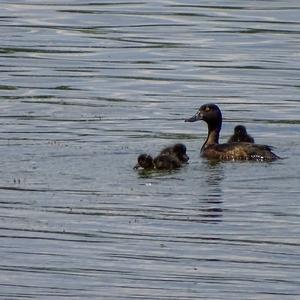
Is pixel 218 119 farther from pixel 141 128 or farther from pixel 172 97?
pixel 172 97

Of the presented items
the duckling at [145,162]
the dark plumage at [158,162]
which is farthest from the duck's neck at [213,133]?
the duckling at [145,162]

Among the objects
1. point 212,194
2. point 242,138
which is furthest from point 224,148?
point 212,194

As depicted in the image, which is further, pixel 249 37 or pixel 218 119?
pixel 249 37

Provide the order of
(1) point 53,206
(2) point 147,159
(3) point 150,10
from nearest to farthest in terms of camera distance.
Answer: (1) point 53,206 < (2) point 147,159 < (3) point 150,10

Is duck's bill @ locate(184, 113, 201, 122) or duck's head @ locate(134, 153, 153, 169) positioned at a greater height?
duck's bill @ locate(184, 113, 201, 122)

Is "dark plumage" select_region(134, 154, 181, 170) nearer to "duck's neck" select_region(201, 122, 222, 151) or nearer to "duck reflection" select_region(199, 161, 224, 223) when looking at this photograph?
"duck reflection" select_region(199, 161, 224, 223)

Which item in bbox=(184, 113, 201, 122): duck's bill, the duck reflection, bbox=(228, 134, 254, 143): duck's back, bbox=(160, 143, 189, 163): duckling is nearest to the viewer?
the duck reflection

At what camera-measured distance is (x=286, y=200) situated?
1459 centimetres

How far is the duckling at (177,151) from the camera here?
16.5 metres

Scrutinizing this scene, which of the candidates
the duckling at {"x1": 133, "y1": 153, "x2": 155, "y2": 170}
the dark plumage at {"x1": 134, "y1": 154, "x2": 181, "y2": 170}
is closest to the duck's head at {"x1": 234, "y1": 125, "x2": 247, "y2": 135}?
the dark plumage at {"x1": 134, "y1": 154, "x2": 181, "y2": 170}

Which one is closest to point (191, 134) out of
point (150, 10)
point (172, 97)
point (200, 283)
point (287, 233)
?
point (172, 97)

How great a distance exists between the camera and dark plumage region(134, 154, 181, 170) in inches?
637

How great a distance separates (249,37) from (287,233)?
14.3 m

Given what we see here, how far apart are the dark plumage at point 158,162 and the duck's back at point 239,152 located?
80 centimetres
